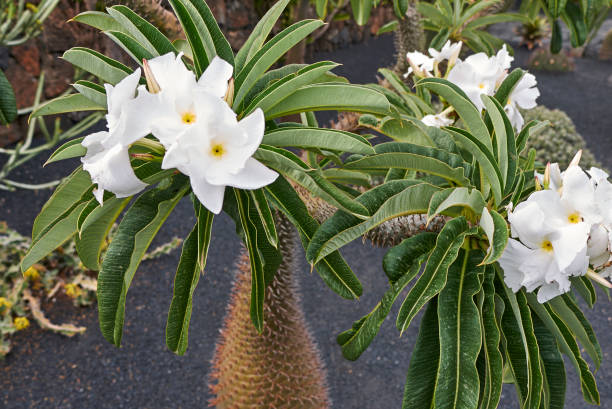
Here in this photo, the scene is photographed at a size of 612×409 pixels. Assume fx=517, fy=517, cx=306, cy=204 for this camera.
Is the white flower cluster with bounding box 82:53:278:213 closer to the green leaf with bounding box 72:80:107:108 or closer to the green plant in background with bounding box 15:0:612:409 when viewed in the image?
the green plant in background with bounding box 15:0:612:409

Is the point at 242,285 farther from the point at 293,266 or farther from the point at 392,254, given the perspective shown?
the point at 392,254

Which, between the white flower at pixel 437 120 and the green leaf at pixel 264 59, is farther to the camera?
the white flower at pixel 437 120

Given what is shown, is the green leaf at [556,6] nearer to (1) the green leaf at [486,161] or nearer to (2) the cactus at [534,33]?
(1) the green leaf at [486,161]

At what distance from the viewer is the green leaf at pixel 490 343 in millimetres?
707

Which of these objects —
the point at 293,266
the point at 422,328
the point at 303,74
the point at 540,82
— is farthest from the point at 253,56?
the point at 540,82

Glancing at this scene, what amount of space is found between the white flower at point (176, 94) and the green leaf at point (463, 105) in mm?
302

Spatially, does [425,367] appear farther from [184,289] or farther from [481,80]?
[481,80]

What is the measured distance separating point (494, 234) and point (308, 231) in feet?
0.79

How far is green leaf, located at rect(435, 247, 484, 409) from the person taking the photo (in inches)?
25.5

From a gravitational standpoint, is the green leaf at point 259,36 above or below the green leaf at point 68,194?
above

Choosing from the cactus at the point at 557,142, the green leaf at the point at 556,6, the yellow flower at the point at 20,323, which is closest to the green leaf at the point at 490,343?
the green leaf at the point at 556,6

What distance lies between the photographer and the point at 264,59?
708 mm

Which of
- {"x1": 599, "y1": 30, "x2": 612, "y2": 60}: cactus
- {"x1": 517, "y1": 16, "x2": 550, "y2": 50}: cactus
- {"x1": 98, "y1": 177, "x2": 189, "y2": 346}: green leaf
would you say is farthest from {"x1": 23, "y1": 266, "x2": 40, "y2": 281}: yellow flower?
{"x1": 599, "y1": 30, "x2": 612, "y2": 60}: cactus

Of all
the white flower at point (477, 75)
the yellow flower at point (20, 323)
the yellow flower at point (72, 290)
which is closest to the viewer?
the white flower at point (477, 75)
